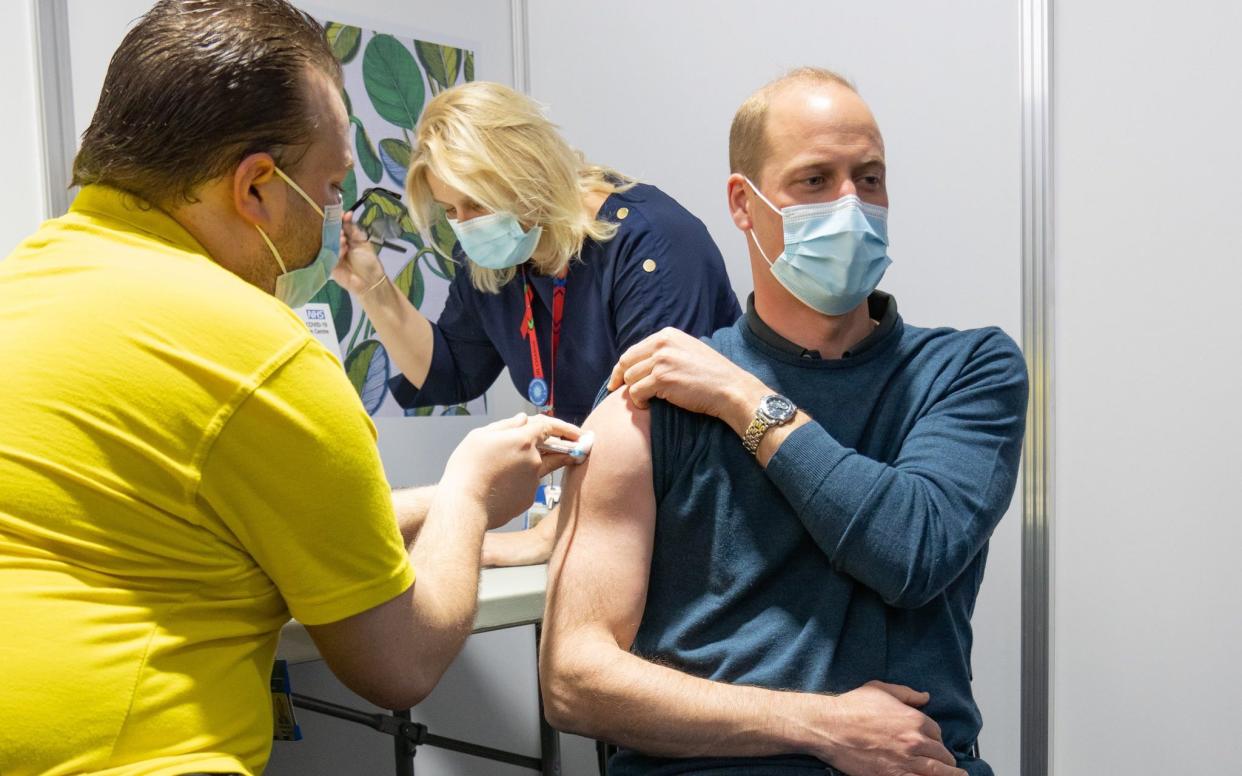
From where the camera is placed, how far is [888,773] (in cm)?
127

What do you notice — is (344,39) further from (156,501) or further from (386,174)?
(156,501)

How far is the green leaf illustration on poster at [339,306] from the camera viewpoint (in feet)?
9.04

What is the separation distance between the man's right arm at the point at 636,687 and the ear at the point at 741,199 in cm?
36

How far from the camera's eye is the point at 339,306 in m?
2.78

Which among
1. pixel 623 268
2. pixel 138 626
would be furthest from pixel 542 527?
pixel 138 626

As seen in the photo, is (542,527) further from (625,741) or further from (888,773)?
(888,773)

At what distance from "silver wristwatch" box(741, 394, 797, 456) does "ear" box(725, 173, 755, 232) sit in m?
0.36

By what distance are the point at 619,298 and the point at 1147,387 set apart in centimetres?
97

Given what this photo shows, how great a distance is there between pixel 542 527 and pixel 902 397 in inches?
31.9

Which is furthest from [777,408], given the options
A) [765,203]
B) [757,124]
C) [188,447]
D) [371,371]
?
[371,371]

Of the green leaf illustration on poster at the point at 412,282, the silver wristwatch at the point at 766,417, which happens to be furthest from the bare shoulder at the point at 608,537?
the green leaf illustration on poster at the point at 412,282

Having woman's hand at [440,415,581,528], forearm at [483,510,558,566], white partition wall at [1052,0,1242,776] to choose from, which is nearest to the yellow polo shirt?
woman's hand at [440,415,581,528]

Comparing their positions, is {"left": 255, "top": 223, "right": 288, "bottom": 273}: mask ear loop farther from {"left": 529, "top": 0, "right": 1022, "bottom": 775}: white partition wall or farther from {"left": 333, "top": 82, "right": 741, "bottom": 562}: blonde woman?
{"left": 529, "top": 0, "right": 1022, "bottom": 775}: white partition wall

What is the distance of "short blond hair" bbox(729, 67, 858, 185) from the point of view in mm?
1570
